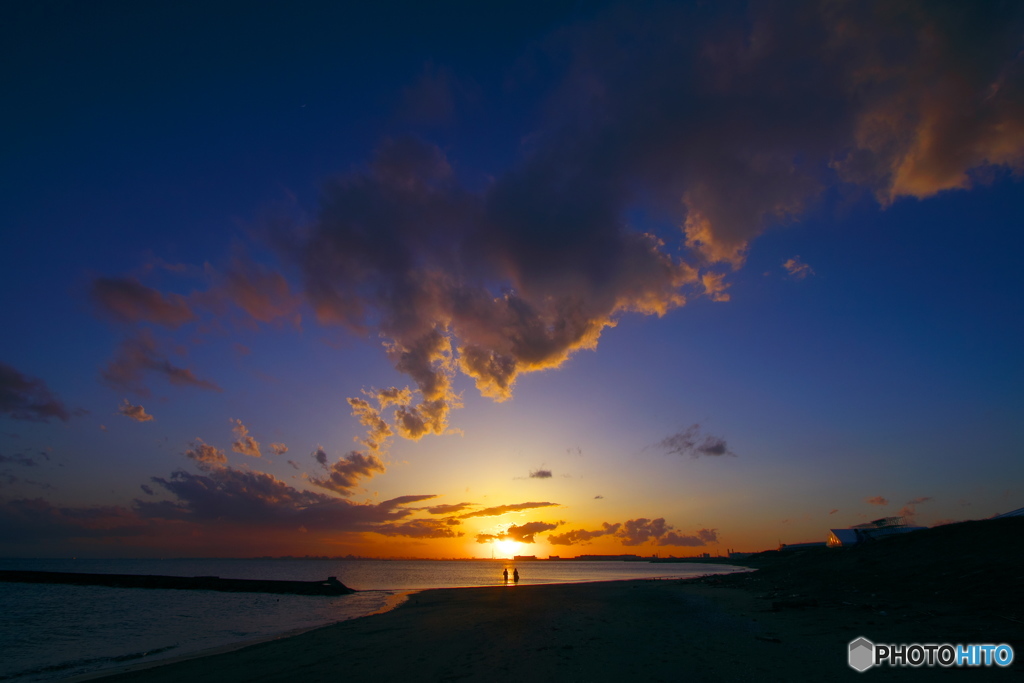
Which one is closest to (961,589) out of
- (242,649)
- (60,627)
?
(242,649)

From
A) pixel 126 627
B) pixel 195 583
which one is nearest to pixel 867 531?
pixel 126 627

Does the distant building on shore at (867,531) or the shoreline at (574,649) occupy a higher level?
the shoreline at (574,649)

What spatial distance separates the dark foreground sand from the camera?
520 inches

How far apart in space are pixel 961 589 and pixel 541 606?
2220cm

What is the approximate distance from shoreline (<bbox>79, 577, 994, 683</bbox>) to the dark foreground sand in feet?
0.21

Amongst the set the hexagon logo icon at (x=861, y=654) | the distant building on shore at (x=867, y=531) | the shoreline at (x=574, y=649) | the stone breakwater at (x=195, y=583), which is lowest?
the stone breakwater at (x=195, y=583)

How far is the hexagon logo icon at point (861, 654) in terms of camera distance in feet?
40.3

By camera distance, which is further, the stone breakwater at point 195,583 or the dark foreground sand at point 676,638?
the stone breakwater at point 195,583

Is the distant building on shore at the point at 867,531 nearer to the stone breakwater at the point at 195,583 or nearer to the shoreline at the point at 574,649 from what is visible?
the shoreline at the point at 574,649
